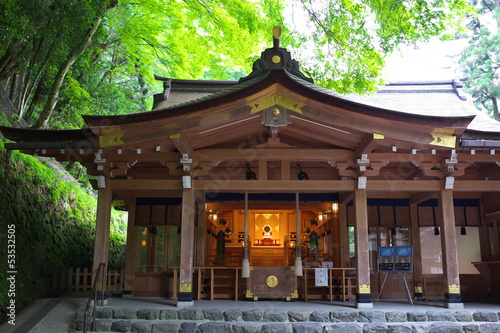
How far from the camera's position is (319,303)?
8492mm

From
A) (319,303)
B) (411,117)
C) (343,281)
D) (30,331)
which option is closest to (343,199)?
(343,281)

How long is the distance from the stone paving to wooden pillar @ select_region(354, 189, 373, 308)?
43 centimetres

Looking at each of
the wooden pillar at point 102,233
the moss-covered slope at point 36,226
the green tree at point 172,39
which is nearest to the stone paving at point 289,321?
the wooden pillar at point 102,233

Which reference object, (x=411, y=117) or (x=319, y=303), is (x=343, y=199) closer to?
(x=319, y=303)

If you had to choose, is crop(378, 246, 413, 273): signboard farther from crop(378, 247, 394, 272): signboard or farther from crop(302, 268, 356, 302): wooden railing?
crop(302, 268, 356, 302): wooden railing

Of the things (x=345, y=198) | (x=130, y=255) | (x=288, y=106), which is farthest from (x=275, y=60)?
(x=130, y=255)

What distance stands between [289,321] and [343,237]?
3.85 meters

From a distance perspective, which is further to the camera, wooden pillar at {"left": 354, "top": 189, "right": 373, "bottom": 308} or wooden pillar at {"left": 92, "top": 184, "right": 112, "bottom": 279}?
wooden pillar at {"left": 92, "top": 184, "right": 112, "bottom": 279}

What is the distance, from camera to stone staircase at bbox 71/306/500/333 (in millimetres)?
7035

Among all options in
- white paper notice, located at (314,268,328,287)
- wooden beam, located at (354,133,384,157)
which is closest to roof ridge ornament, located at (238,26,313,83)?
wooden beam, located at (354,133,384,157)

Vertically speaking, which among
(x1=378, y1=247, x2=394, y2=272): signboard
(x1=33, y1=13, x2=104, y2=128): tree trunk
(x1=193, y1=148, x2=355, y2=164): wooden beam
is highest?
(x1=33, y1=13, x2=104, y2=128): tree trunk

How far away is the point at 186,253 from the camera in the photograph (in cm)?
801

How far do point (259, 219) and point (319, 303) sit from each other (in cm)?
646

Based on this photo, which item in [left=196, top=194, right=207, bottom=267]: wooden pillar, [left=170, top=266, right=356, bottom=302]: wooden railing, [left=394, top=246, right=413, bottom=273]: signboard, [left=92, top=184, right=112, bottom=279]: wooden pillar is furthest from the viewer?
[left=196, top=194, right=207, bottom=267]: wooden pillar
